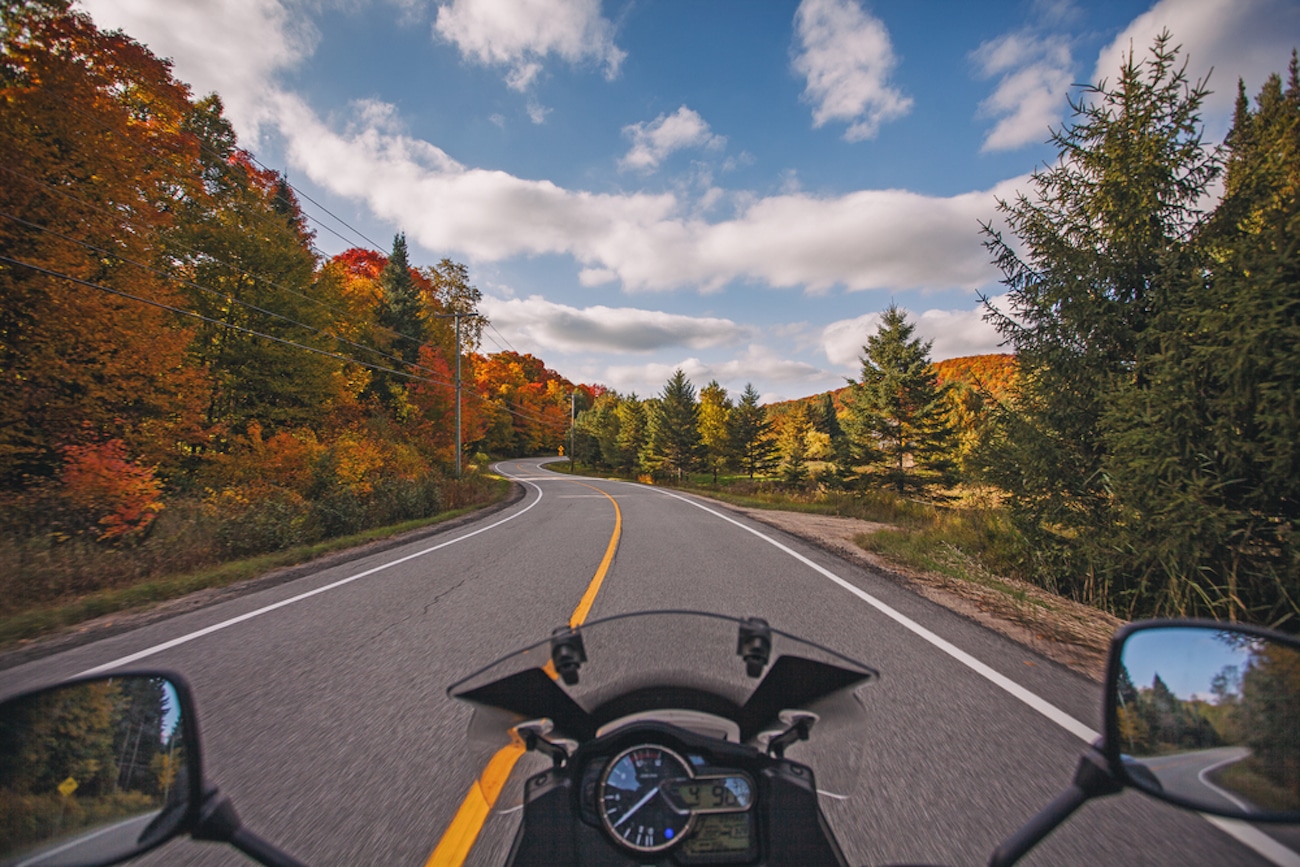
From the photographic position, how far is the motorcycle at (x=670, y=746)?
962 mm

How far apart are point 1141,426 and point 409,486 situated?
690 inches

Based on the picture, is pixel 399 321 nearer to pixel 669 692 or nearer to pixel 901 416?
pixel 901 416

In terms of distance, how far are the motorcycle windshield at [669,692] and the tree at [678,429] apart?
40.3 m

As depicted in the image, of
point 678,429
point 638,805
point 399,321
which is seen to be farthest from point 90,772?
point 678,429

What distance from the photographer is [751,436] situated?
144 feet

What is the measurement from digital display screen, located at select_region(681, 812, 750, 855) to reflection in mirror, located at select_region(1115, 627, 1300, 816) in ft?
3.11

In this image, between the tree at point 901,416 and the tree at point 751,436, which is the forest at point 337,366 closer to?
the tree at point 901,416

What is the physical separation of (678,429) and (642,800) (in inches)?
1607

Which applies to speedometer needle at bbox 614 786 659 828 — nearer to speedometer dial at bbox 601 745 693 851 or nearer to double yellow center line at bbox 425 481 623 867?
speedometer dial at bbox 601 745 693 851

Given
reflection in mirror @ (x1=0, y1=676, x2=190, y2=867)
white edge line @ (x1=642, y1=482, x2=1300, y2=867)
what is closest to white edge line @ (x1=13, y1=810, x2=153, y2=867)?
reflection in mirror @ (x1=0, y1=676, x2=190, y2=867)

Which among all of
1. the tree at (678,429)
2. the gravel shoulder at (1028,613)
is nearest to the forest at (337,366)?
the gravel shoulder at (1028,613)

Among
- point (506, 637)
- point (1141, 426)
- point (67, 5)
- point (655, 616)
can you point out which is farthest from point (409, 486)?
point (1141, 426)

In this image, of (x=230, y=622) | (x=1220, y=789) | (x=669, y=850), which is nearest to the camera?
(x=1220, y=789)

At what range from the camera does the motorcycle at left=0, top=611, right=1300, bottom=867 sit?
3.16 feet
